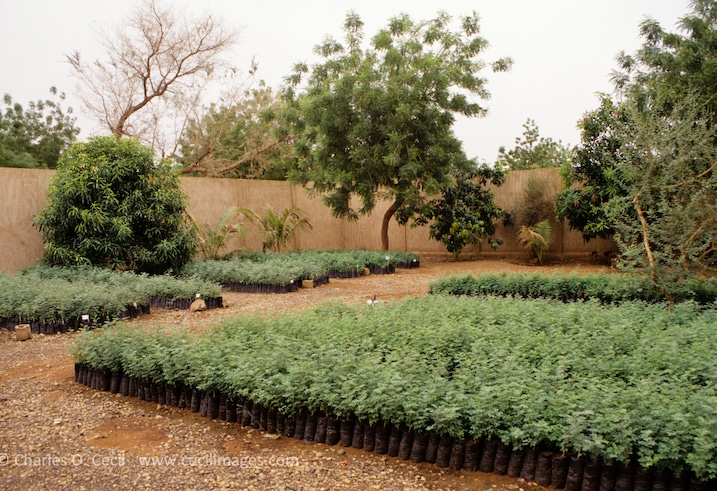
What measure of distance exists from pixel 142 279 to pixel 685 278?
6.63 m

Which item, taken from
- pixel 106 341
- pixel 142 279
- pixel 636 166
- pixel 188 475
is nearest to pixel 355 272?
pixel 142 279

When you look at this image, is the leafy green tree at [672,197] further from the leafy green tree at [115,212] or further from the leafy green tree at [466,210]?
the leafy green tree at [115,212]

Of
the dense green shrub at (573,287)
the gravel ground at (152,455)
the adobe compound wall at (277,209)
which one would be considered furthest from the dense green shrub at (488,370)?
the adobe compound wall at (277,209)

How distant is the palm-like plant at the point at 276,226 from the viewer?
1328 centimetres

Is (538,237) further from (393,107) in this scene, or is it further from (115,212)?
(115,212)

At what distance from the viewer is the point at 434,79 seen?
11.9 m

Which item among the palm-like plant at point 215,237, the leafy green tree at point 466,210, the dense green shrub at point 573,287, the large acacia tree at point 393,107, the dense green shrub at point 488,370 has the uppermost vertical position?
the large acacia tree at point 393,107

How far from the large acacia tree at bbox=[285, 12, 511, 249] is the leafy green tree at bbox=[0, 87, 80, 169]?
11107mm

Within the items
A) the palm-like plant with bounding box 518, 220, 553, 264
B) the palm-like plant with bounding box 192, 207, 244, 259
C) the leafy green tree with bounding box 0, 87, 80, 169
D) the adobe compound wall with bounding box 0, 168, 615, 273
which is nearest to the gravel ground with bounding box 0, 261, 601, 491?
the adobe compound wall with bounding box 0, 168, 615, 273

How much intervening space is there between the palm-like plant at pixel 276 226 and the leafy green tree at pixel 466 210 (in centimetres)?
→ 294

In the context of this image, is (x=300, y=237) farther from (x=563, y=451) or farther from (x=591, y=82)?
(x=563, y=451)

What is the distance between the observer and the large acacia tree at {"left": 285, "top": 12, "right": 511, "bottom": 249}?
11984 millimetres

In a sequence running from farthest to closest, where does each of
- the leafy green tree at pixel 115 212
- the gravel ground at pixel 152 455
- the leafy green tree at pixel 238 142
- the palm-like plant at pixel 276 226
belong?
the leafy green tree at pixel 238 142, the palm-like plant at pixel 276 226, the leafy green tree at pixel 115 212, the gravel ground at pixel 152 455

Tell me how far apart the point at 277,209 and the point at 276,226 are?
6.36 feet
